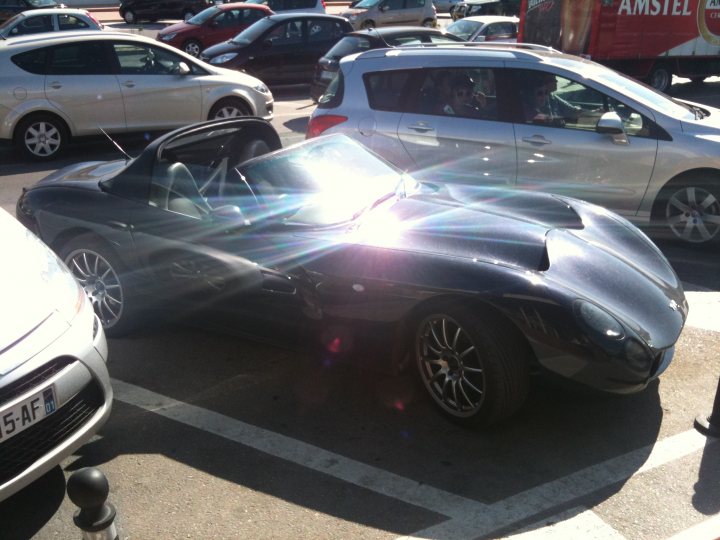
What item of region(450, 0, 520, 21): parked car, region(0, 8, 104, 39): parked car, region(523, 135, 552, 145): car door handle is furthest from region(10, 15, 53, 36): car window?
region(523, 135, 552, 145): car door handle

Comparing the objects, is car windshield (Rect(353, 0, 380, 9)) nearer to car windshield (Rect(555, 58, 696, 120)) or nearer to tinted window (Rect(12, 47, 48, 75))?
tinted window (Rect(12, 47, 48, 75))

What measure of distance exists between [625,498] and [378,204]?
2246 mm

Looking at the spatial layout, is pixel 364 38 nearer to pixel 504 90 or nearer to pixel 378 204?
pixel 504 90

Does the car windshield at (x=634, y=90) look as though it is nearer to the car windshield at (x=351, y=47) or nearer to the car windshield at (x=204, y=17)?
the car windshield at (x=351, y=47)

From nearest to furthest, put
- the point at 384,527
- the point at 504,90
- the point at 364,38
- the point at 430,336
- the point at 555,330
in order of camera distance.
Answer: the point at 384,527
the point at 555,330
the point at 430,336
the point at 504,90
the point at 364,38

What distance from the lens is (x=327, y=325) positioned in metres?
4.59

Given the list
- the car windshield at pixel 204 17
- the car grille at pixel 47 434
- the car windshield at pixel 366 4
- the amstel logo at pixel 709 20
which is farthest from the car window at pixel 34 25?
the car grille at pixel 47 434

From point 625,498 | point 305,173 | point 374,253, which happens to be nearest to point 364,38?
point 305,173

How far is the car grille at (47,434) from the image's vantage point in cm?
340

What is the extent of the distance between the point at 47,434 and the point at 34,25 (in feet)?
53.7

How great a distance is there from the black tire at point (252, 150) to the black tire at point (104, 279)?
1.27 m

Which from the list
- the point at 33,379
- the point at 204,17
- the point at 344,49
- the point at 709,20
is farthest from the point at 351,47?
the point at 33,379

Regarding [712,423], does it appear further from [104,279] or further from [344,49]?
[344,49]

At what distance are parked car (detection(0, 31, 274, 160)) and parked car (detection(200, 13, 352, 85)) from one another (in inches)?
188
